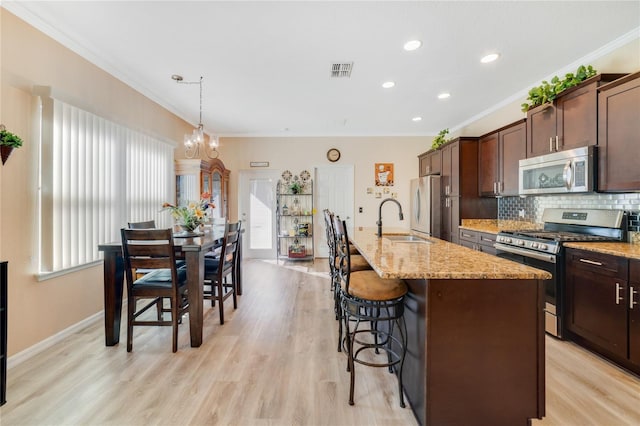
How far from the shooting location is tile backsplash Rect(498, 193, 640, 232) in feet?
7.85

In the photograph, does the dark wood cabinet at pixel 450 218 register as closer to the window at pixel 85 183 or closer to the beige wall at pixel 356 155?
the beige wall at pixel 356 155

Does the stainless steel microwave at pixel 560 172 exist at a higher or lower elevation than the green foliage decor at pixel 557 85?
lower

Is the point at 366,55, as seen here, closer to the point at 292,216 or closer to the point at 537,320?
the point at 537,320

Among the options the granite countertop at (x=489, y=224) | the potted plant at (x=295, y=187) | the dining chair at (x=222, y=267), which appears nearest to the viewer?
the dining chair at (x=222, y=267)

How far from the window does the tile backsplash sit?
4.94 metres

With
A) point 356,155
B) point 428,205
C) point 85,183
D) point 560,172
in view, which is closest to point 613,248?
point 560,172

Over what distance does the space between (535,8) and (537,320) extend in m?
2.25

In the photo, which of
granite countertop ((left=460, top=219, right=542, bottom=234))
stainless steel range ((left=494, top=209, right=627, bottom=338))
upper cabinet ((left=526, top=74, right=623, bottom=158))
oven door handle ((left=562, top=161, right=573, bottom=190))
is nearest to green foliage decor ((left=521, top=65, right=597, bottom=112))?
upper cabinet ((left=526, top=74, right=623, bottom=158))

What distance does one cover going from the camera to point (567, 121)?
2.65 meters

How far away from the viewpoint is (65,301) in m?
2.52

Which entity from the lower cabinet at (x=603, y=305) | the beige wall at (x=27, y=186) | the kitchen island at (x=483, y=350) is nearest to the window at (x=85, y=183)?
the beige wall at (x=27, y=186)

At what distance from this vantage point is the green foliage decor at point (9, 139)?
194cm

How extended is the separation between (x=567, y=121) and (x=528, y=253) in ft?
4.27

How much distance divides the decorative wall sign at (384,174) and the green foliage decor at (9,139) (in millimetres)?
5130
